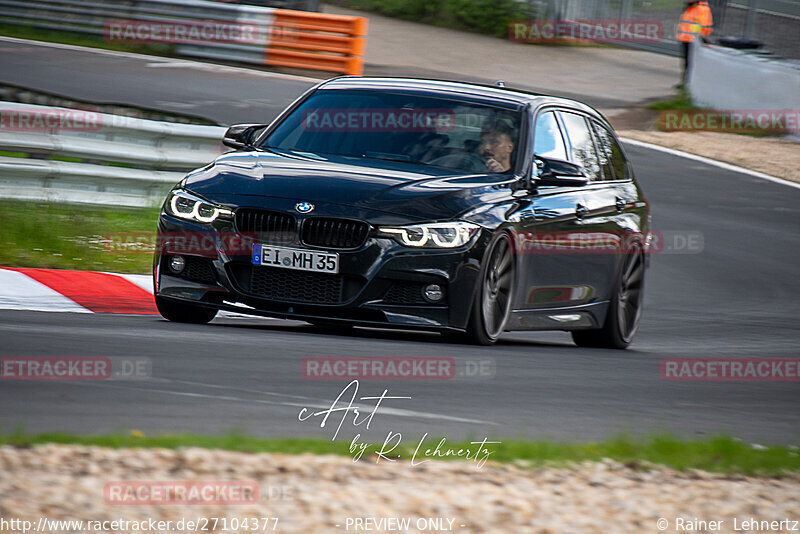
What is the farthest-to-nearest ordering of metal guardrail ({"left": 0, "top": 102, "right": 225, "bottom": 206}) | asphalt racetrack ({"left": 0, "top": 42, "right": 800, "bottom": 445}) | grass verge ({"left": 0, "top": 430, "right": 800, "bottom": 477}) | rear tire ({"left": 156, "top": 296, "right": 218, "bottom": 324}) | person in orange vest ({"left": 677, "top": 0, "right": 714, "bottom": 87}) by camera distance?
person in orange vest ({"left": 677, "top": 0, "right": 714, "bottom": 87})
metal guardrail ({"left": 0, "top": 102, "right": 225, "bottom": 206})
rear tire ({"left": 156, "top": 296, "right": 218, "bottom": 324})
asphalt racetrack ({"left": 0, "top": 42, "right": 800, "bottom": 445})
grass verge ({"left": 0, "top": 430, "right": 800, "bottom": 477})

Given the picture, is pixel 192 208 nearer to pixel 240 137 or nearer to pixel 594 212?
pixel 240 137

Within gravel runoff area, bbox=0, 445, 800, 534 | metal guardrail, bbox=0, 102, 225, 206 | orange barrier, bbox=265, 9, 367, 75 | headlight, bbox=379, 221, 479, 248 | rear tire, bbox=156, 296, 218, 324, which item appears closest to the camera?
gravel runoff area, bbox=0, 445, 800, 534

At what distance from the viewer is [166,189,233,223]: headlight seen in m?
7.02

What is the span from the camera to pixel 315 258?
6844mm

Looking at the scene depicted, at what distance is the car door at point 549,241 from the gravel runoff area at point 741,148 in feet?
34.1

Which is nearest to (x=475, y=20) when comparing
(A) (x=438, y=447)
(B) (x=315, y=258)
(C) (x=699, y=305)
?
(C) (x=699, y=305)

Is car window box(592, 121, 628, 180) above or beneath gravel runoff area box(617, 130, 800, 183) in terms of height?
above

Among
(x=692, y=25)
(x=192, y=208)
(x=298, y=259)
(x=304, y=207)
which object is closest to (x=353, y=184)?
(x=304, y=207)

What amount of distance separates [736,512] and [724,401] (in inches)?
97.5

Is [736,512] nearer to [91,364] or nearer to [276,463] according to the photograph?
[276,463]

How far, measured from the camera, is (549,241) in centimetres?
789

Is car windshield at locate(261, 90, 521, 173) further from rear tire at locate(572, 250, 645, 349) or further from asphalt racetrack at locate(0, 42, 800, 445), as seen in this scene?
rear tire at locate(572, 250, 645, 349)

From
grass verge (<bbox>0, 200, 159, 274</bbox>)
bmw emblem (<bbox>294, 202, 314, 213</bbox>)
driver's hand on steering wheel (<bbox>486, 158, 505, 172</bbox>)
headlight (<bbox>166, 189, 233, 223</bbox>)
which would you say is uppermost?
driver's hand on steering wheel (<bbox>486, 158, 505, 172</bbox>)

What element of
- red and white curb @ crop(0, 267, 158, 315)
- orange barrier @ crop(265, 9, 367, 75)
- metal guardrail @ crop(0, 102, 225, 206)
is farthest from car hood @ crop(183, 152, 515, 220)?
orange barrier @ crop(265, 9, 367, 75)
